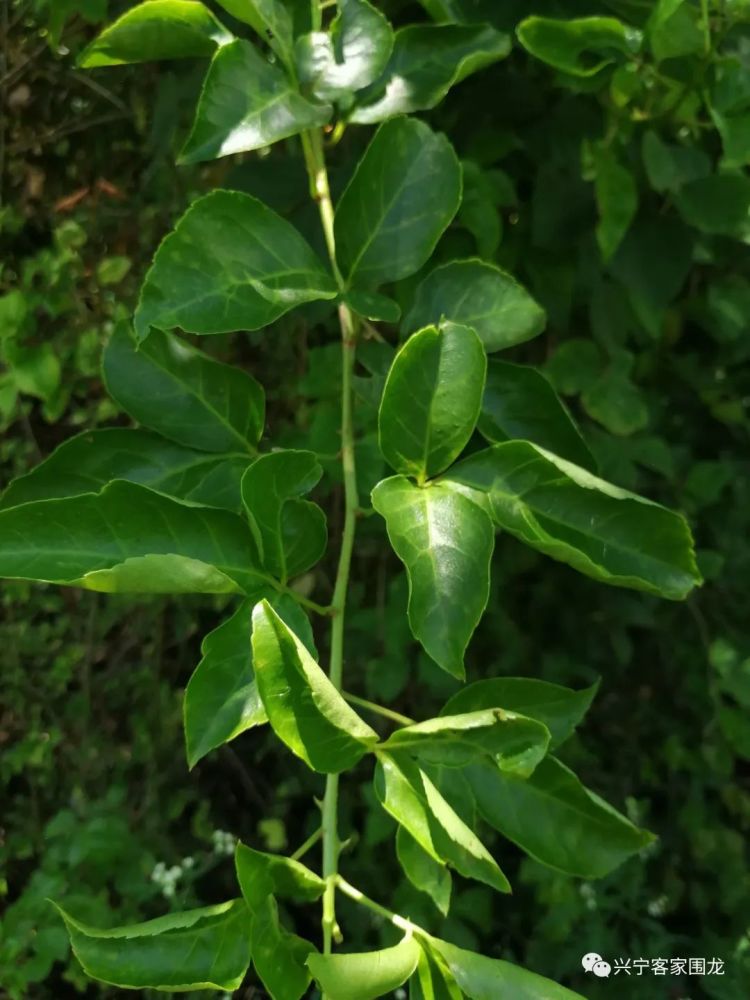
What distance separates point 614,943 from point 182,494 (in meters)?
0.90

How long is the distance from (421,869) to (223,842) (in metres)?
0.78

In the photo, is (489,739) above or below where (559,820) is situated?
above

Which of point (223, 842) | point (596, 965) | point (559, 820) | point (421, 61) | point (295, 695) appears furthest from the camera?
point (223, 842)

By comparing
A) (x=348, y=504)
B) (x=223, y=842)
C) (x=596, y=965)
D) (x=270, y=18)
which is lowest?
(x=596, y=965)

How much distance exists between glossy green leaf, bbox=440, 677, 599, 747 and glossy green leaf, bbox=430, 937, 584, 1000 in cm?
12

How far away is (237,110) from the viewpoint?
47 cm

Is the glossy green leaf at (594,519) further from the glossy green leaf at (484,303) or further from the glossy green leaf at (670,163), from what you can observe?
the glossy green leaf at (670,163)

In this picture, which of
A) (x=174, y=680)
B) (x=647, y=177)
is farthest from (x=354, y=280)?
(x=174, y=680)

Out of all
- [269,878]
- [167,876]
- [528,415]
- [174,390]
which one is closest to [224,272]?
[174,390]

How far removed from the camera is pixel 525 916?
1121 mm

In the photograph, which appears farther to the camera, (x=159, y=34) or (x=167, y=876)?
(x=167, y=876)

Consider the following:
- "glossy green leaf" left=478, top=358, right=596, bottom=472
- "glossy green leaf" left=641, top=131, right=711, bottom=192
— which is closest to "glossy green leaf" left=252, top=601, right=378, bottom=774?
"glossy green leaf" left=478, top=358, right=596, bottom=472

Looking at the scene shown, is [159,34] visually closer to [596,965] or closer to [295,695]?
[295,695]

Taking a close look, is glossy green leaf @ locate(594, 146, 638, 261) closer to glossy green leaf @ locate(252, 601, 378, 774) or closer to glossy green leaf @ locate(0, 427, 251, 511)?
glossy green leaf @ locate(0, 427, 251, 511)
